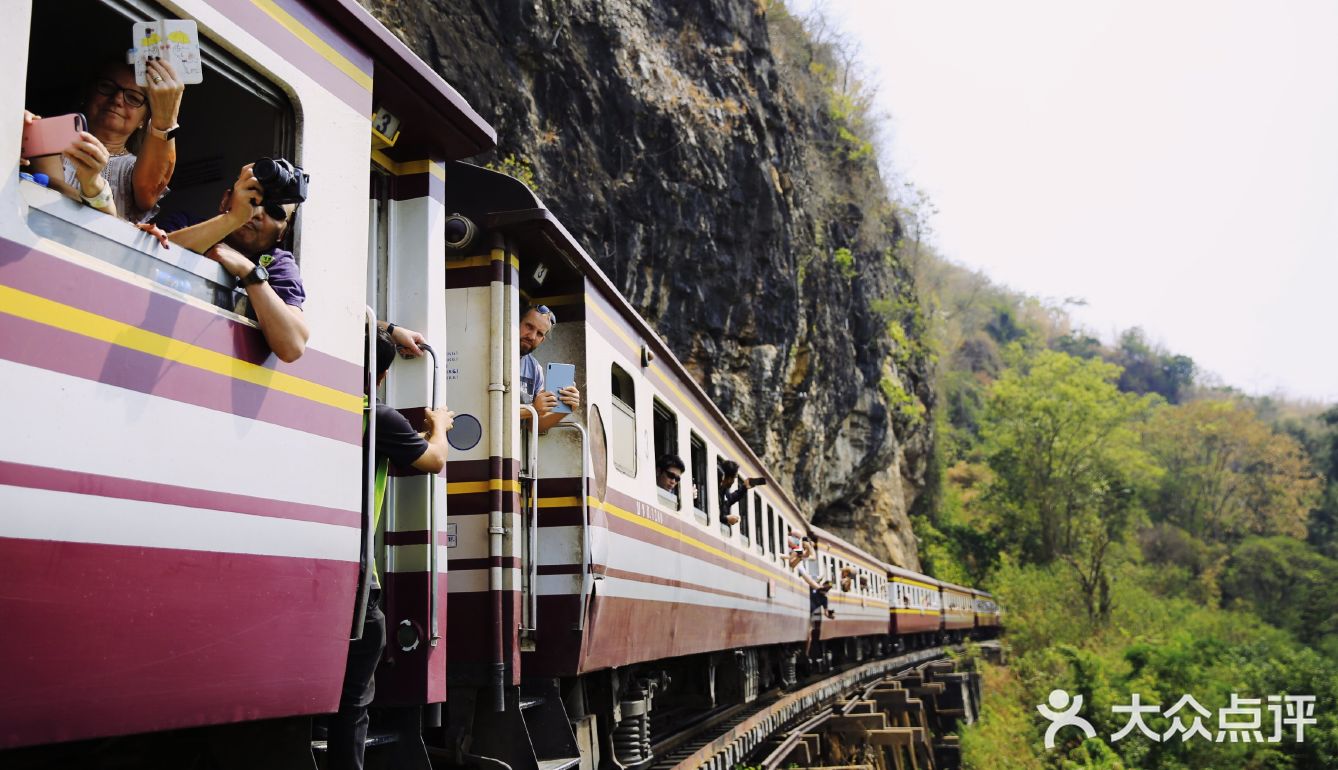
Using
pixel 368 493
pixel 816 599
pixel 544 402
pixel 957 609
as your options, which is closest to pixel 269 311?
pixel 368 493

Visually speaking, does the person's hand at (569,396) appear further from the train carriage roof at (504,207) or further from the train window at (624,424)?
the train carriage roof at (504,207)

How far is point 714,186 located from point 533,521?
15.1 metres

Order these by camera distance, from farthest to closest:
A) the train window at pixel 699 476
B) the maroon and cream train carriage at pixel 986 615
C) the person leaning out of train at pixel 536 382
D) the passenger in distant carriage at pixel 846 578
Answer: the maroon and cream train carriage at pixel 986 615
the passenger in distant carriage at pixel 846 578
the train window at pixel 699 476
the person leaning out of train at pixel 536 382

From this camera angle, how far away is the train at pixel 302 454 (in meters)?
2.42

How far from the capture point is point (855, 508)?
3416 centimetres

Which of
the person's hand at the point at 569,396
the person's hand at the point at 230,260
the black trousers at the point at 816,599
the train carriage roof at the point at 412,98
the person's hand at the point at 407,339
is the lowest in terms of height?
the black trousers at the point at 816,599

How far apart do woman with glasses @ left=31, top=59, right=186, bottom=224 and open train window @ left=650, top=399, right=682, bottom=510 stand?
4769 millimetres

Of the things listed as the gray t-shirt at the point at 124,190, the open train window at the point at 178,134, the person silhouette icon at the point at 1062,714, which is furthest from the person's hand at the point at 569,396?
the person silhouette icon at the point at 1062,714

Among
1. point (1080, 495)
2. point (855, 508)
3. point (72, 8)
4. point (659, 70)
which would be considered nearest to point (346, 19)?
point (72, 8)

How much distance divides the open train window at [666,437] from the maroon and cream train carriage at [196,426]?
11.5 ft

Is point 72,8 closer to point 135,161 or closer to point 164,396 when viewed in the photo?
point 135,161

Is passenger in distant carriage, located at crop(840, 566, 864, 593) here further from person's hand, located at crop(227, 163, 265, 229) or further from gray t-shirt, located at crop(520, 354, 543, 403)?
person's hand, located at crop(227, 163, 265, 229)

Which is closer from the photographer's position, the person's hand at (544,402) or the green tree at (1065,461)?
the person's hand at (544,402)

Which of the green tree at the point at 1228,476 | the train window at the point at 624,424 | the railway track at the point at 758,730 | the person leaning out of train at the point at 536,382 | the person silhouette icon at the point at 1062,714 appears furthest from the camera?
the green tree at the point at 1228,476
